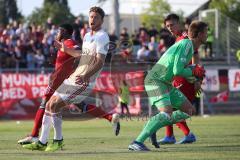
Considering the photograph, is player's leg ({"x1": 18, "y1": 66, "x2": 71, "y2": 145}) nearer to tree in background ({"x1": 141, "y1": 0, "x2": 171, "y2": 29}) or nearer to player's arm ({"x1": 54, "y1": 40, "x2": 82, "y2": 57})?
player's arm ({"x1": 54, "y1": 40, "x2": 82, "y2": 57})

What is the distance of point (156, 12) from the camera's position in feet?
212

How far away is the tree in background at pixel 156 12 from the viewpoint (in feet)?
209

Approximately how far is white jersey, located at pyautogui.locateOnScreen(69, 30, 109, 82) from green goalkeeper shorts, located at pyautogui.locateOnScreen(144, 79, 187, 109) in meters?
1.02

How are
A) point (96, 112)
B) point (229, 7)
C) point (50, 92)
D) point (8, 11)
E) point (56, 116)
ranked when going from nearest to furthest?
1. point (56, 116)
2. point (96, 112)
3. point (50, 92)
4. point (229, 7)
5. point (8, 11)

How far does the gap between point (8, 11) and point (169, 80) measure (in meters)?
62.1

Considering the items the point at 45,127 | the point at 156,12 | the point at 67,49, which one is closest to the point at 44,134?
the point at 45,127

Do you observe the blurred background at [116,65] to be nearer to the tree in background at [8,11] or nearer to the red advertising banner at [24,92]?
the red advertising banner at [24,92]

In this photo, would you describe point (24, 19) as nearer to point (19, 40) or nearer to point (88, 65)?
point (19, 40)

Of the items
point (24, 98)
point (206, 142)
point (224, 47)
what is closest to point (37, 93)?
point (24, 98)

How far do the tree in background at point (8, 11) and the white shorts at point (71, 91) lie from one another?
58784 millimetres

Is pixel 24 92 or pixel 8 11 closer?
pixel 24 92

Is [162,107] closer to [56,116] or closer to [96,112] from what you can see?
[96,112]

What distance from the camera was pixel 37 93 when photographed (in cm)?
3034

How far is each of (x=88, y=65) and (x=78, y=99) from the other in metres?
0.76
